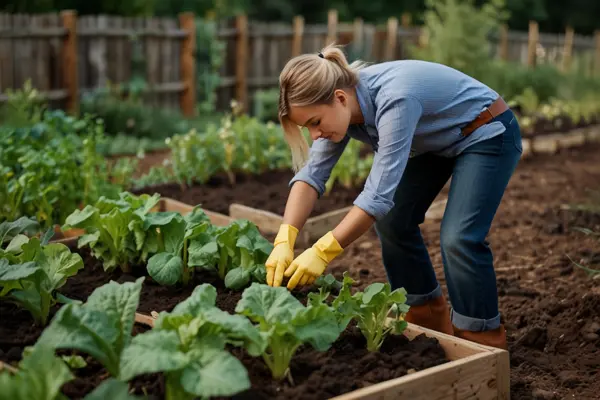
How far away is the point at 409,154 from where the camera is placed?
11.7 ft

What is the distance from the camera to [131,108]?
36.1 ft

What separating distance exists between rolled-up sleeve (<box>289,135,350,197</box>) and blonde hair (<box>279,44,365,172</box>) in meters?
0.28

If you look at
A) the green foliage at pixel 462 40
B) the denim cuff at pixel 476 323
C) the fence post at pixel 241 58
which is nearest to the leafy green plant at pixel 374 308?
the denim cuff at pixel 476 323

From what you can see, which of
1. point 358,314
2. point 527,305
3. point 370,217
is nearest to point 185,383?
point 358,314

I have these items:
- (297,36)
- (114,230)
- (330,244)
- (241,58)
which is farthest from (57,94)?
(330,244)

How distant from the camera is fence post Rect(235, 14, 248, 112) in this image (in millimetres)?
14094

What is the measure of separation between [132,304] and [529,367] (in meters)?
1.80

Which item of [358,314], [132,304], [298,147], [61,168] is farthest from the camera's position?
[61,168]

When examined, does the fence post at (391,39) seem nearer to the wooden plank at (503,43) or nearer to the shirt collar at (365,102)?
the wooden plank at (503,43)

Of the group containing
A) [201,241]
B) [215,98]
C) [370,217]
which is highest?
[370,217]

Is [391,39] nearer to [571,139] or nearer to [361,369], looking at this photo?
[571,139]

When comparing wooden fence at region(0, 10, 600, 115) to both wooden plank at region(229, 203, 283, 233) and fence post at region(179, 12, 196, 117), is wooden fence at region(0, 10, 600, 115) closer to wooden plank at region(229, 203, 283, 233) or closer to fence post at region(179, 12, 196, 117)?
fence post at region(179, 12, 196, 117)

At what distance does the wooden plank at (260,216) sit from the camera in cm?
554

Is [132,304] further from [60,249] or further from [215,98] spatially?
[215,98]
